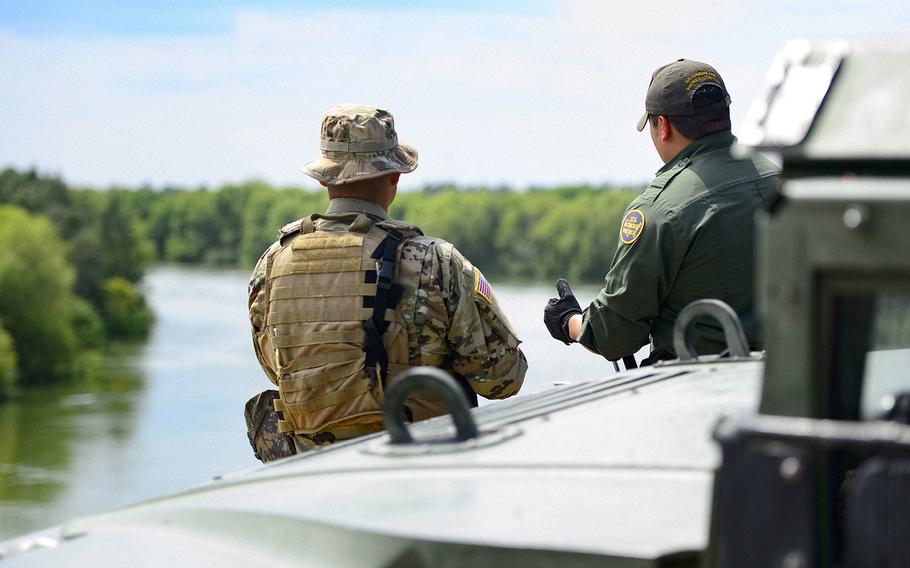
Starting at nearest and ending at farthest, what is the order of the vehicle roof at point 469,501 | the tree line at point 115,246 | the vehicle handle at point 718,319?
the vehicle roof at point 469,501 → the vehicle handle at point 718,319 → the tree line at point 115,246

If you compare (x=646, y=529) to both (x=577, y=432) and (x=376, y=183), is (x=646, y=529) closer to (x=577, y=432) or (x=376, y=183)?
(x=577, y=432)

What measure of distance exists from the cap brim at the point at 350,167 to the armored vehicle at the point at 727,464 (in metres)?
1.86

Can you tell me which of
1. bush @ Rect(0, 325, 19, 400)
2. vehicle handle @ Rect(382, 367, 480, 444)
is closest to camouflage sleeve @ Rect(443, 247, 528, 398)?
vehicle handle @ Rect(382, 367, 480, 444)

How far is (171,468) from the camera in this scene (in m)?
50.5

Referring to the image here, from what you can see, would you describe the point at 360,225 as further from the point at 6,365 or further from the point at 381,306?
the point at 6,365

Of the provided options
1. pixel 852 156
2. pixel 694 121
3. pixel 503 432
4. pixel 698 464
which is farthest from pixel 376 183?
pixel 852 156

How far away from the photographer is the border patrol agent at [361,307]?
13.6 feet

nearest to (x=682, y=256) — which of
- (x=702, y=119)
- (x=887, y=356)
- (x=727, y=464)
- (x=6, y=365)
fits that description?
(x=702, y=119)

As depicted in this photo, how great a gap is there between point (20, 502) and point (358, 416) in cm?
4688

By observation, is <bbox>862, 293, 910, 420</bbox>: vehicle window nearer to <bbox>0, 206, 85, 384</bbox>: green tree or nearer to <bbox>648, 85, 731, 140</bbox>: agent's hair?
<bbox>648, 85, 731, 140</bbox>: agent's hair

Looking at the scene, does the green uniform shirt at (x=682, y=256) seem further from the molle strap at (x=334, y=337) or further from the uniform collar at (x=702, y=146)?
the molle strap at (x=334, y=337)

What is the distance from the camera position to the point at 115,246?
8206 centimetres

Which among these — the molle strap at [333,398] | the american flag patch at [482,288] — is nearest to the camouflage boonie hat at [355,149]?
the american flag patch at [482,288]

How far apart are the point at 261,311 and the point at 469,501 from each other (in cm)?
252
